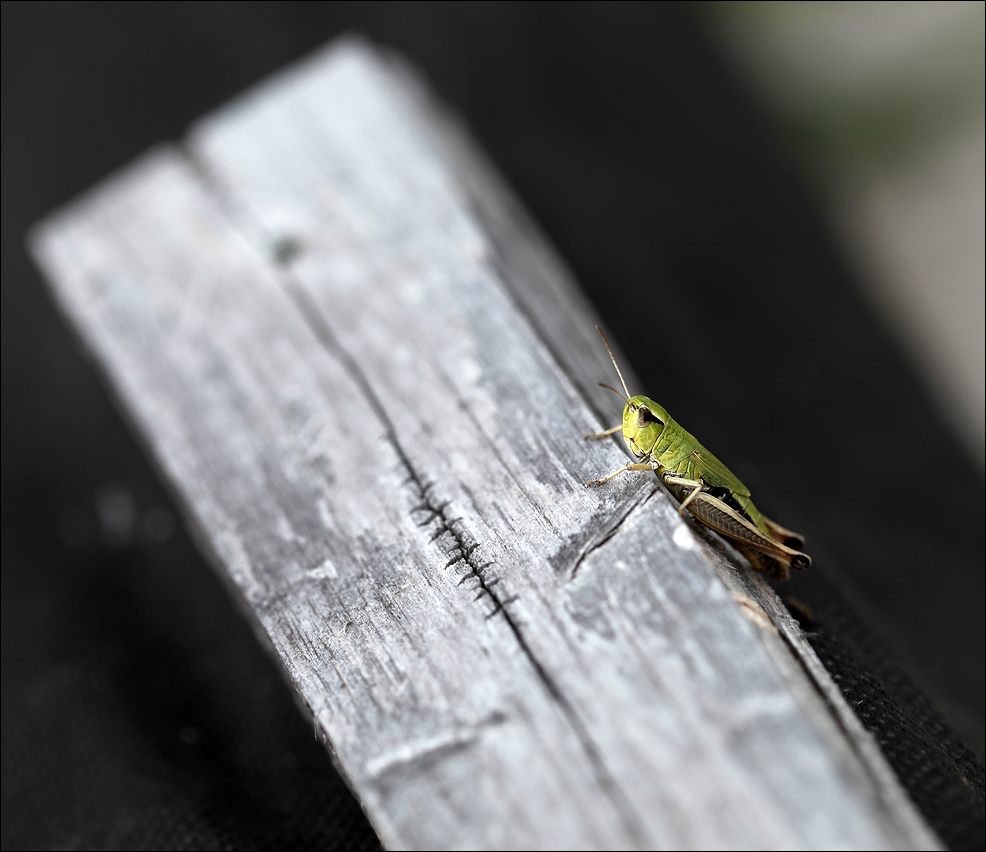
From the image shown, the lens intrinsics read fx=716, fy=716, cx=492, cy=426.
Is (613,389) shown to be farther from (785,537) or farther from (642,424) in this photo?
(785,537)

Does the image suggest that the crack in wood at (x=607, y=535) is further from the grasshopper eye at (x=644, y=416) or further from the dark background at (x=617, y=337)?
the dark background at (x=617, y=337)

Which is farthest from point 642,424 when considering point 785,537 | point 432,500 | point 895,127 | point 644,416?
point 895,127

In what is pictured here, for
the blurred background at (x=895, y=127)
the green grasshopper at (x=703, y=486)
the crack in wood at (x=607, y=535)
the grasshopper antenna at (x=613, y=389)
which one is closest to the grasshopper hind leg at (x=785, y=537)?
the green grasshopper at (x=703, y=486)

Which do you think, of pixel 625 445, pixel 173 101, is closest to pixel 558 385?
pixel 625 445

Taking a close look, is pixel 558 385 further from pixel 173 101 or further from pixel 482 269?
pixel 173 101

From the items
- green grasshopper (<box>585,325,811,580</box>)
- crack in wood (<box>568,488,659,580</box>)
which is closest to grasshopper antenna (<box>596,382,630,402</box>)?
green grasshopper (<box>585,325,811,580</box>)

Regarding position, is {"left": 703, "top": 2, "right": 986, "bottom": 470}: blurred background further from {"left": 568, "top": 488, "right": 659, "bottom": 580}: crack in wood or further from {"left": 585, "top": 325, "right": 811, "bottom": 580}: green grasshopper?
{"left": 568, "top": 488, "right": 659, "bottom": 580}: crack in wood
